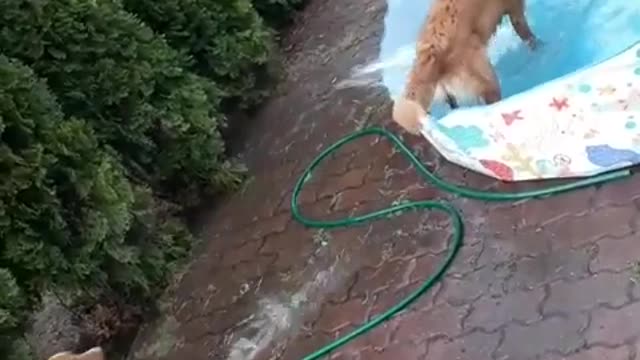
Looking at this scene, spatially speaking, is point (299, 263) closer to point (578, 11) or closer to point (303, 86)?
point (303, 86)

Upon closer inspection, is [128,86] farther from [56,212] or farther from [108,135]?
[56,212]

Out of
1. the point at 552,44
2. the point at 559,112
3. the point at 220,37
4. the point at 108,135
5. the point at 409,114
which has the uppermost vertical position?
the point at 108,135

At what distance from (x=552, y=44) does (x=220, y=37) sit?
173 centimetres

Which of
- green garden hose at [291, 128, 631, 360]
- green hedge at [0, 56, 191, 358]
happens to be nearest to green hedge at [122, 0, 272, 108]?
A: green garden hose at [291, 128, 631, 360]

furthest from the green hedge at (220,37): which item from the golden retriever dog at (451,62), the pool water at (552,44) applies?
the golden retriever dog at (451,62)

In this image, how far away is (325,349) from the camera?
4.36 m

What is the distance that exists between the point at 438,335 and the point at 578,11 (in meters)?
2.52

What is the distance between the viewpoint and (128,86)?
535cm

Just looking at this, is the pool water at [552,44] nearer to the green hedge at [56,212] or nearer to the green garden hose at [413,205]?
the green garden hose at [413,205]

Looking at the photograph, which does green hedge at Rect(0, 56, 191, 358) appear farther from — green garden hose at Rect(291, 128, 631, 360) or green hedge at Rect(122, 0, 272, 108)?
green hedge at Rect(122, 0, 272, 108)

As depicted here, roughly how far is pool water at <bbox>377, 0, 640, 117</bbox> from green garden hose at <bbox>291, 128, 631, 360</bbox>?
348 millimetres

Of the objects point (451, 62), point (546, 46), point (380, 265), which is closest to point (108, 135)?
point (380, 265)

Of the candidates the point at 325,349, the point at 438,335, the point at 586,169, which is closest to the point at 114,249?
the point at 325,349

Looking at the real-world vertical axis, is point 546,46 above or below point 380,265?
below
